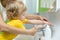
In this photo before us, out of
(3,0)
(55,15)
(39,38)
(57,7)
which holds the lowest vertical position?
(39,38)

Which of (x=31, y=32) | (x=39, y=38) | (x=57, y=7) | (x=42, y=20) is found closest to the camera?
(x=31, y=32)

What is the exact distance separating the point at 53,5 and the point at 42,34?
12.7 inches

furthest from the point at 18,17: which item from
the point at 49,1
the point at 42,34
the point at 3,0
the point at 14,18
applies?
the point at 49,1

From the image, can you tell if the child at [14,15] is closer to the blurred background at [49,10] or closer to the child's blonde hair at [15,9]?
the child's blonde hair at [15,9]

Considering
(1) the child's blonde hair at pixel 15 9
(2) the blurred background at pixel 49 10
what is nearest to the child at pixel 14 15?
(1) the child's blonde hair at pixel 15 9

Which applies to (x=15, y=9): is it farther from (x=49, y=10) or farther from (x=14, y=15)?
(x=49, y=10)

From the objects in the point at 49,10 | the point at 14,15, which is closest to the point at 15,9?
the point at 14,15

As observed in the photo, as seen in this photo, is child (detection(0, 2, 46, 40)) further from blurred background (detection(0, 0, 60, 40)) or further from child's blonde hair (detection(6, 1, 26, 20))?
blurred background (detection(0, 0, 60, 40))

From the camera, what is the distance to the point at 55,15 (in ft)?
5.09

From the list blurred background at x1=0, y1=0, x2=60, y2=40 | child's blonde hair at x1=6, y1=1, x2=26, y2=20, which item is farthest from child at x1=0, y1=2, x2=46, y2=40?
blurred background at x1=0, y1=0, x2=60, y2=40

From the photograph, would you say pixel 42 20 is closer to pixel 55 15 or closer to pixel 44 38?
pixel 44 38

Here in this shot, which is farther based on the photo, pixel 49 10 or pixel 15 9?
pixel 49 10

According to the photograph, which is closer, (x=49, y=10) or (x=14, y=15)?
(x=14, y=15)

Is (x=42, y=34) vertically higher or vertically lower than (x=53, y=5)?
lower
